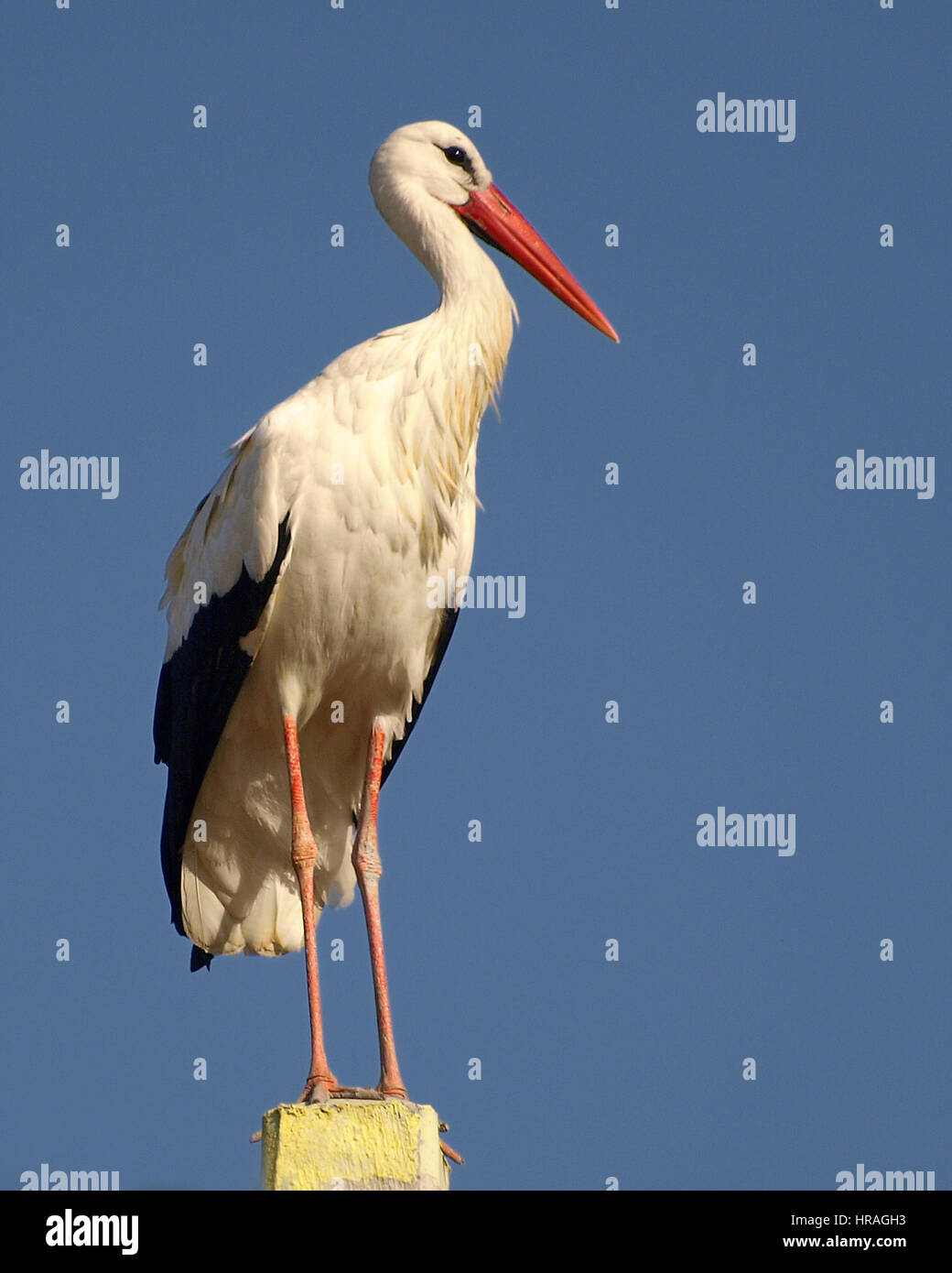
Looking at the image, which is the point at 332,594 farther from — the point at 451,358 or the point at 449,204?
the point at 449,204

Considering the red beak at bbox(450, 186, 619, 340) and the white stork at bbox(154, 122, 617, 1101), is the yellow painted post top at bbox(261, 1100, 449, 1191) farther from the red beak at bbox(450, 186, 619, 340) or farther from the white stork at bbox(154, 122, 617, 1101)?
the red beak at bbox(450, 186, 619, 340)

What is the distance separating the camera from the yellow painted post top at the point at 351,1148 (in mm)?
4629

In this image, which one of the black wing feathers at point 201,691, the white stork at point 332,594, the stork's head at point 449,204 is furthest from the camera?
the stork's head at point 449,204

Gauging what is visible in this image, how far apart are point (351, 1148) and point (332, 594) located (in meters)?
1.94

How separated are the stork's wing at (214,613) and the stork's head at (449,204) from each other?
3.47ft

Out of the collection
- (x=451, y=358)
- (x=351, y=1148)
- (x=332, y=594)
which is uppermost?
(x=451, y=358)

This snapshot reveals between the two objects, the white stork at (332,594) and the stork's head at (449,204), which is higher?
the stork's head at (449,204)

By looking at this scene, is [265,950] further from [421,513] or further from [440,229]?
[440,229]

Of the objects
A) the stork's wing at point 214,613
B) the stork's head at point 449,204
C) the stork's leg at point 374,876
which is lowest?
the stork's leg at point 374,876

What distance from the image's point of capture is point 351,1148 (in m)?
4.66

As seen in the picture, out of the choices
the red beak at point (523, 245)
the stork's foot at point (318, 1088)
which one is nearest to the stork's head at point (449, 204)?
the red beak at point (523, 245)

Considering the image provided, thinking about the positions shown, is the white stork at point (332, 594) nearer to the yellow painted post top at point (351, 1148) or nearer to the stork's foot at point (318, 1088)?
the stork's foot at point (318, 1088)

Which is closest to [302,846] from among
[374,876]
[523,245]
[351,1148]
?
[374,876]
